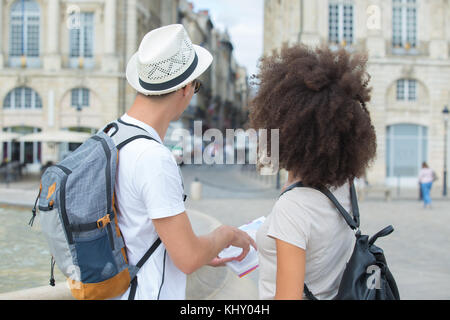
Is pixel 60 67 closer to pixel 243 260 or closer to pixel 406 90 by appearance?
pixel 406 90

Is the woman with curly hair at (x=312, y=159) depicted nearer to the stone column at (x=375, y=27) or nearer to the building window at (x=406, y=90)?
the stone column at (x=375, y=27)

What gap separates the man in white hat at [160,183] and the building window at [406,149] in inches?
984

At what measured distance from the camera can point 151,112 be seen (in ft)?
6.40

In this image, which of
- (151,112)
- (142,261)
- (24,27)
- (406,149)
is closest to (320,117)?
(151,112)

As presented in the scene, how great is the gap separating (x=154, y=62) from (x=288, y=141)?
0.60 metres

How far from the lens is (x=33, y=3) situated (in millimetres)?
30891

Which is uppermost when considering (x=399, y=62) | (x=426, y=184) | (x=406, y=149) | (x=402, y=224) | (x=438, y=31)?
(x=438, y=31)

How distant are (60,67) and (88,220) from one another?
1207 inches

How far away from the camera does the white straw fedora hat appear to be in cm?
190

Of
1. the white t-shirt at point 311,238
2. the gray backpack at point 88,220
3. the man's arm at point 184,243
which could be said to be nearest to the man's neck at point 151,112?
the gray backpack at point 88,220

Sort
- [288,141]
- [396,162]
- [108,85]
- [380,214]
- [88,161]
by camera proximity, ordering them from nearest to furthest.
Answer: [88,161], [288,141], [380,214], [396,162], [108,85]

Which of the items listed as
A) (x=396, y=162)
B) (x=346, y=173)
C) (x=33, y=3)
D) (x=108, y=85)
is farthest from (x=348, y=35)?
(x=346, y=173)

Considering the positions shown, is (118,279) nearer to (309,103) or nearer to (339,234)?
(339,234)

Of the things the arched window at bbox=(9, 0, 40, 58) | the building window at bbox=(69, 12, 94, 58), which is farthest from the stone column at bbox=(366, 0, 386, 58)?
the arched window at bbox=(9, 0, 40, 58)
